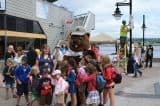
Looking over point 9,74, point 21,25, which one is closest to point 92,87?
point 9,74

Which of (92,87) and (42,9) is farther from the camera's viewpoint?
(42,9)

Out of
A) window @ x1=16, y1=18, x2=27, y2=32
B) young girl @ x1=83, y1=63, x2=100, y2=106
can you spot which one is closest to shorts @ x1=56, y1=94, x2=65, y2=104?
young girl @ x1=83, y1=63, x2=100, y2=106

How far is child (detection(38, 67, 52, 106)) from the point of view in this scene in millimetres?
12438

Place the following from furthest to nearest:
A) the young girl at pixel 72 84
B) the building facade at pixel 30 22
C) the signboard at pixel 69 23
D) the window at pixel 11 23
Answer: the signboard at pixel 69 23 < the window at pixel 11 23 < the building facade at pixel 30 22 < the young girl at pixel 72 84

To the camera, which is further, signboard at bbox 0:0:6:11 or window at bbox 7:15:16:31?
Result: window at bbox 7:15:16:31

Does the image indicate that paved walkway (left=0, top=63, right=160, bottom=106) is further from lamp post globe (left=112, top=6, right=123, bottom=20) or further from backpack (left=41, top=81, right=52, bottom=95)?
lamp post globe (left=112, top=6, right=123, bottom=20)

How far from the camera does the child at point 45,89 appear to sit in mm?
12438

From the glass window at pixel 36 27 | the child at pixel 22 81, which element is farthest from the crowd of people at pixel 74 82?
the glass window at pixel 36 27

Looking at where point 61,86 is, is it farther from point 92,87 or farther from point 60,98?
point 92,87

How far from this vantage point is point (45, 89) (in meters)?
12.5

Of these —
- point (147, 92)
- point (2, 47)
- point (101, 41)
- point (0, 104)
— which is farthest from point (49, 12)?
point (0, 104)

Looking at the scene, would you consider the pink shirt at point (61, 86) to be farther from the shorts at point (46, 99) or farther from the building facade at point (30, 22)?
the building facade at point (30, 22)

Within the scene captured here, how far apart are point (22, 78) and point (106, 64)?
8.63 feet

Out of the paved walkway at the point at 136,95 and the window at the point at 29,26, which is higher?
the window at the point at 29,26
